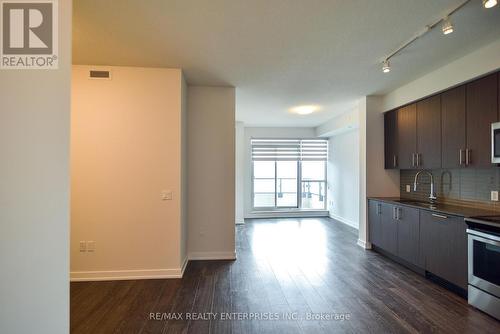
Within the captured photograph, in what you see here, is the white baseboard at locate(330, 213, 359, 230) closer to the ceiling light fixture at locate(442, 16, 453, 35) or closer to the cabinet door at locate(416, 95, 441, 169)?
the cabinet door at locate(416, 95, 441, 169)

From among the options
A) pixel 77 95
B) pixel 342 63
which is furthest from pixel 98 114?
pixel 342 63

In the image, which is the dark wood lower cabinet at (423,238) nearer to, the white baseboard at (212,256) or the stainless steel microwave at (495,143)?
the stainless steel microwave at (495,143)

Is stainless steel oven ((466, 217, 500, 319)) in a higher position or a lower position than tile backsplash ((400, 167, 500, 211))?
lower

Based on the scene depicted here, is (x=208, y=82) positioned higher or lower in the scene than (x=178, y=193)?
higher

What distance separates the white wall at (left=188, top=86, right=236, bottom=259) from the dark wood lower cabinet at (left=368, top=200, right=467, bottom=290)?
2.44 metres

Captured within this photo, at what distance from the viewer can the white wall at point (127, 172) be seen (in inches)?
128

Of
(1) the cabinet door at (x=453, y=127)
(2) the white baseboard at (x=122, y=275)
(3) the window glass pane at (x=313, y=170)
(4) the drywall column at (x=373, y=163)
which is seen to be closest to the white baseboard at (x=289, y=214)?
(3) the window glass pane at (x=313, y=170)

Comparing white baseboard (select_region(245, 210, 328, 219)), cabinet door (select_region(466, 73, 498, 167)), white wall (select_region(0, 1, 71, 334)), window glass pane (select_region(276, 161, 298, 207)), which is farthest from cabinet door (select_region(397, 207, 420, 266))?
window glass pane (select_region(276, 161, 298, 207))

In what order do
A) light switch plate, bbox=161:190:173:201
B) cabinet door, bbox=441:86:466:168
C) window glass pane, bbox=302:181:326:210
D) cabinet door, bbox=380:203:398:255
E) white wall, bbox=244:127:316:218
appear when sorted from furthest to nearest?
window glass pane, bbox=302:181:326:210, white wall, bbox=244:127:316:218, cabinet door, bbox=380:203:398:255, light switch plate, bbox=161:190:173:201, cabinet door, bbox=441:86:466:168

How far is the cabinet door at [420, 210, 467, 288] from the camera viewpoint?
2805 mm

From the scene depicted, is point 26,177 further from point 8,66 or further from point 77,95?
point 77,95

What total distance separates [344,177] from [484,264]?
176 inches

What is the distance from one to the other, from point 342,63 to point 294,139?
15.2 ft

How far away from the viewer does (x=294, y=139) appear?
25.6 ft
